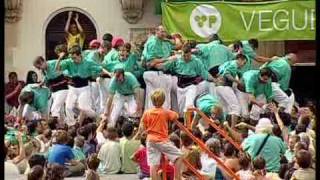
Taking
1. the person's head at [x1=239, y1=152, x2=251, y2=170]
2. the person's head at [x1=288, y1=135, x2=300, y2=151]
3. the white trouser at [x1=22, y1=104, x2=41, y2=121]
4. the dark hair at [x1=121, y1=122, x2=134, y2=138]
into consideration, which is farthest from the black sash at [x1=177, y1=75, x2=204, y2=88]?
the person's head at [x1=239, y1=152, x2=251, y2=170]

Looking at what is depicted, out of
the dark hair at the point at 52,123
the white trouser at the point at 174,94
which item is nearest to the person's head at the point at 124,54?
the white trouser at the point at 174,94

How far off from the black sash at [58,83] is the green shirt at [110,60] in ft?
2.39

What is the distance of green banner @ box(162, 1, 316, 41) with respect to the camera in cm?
1652

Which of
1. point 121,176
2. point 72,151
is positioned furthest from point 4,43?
point 121,176

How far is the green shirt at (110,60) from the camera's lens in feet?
49.2

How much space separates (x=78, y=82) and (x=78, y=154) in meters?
3.85

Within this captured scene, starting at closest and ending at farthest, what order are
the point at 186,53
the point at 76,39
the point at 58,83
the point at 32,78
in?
the point at 186,53 → the point at 58,83 → the point at 32,78 → the point at 76,39

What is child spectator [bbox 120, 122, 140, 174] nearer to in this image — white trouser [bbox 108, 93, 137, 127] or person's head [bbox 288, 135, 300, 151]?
person's head [bbox 288, 135, 300, 151]

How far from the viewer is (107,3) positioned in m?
23.2

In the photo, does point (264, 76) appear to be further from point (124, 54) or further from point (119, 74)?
point (124, 54)

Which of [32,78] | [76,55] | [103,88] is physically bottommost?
[103,88]

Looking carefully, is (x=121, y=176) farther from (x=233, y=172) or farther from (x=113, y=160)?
(x=233, y=172)

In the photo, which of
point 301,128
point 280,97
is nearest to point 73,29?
point 280,97

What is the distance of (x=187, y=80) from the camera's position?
47.5 ft
